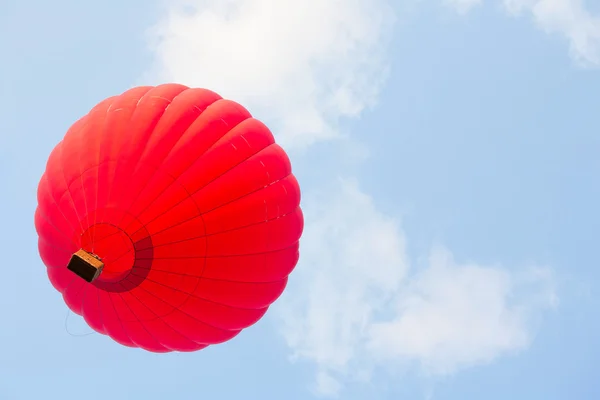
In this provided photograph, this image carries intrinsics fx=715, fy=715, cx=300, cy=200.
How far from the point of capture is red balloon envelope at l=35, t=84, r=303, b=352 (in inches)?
607

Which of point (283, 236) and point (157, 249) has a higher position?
point (283, 236)

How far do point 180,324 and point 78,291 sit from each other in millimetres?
2704

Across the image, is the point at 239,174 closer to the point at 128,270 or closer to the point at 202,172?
the point at 202,172

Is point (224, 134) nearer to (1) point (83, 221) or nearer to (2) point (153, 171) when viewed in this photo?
(2) point (153, 171)

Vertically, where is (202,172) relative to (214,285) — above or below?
above

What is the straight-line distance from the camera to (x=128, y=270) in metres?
15.7

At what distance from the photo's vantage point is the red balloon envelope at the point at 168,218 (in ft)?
50.5

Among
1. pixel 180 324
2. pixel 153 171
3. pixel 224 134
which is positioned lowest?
pixel 180 324

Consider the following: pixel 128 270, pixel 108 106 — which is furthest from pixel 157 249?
pixel 108 106

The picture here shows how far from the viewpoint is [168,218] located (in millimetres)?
15391

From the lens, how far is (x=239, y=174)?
16.3 meters

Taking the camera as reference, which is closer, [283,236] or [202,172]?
[202,172]

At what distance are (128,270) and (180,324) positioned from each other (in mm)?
2027

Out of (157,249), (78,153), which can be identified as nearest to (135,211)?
(157,249)
